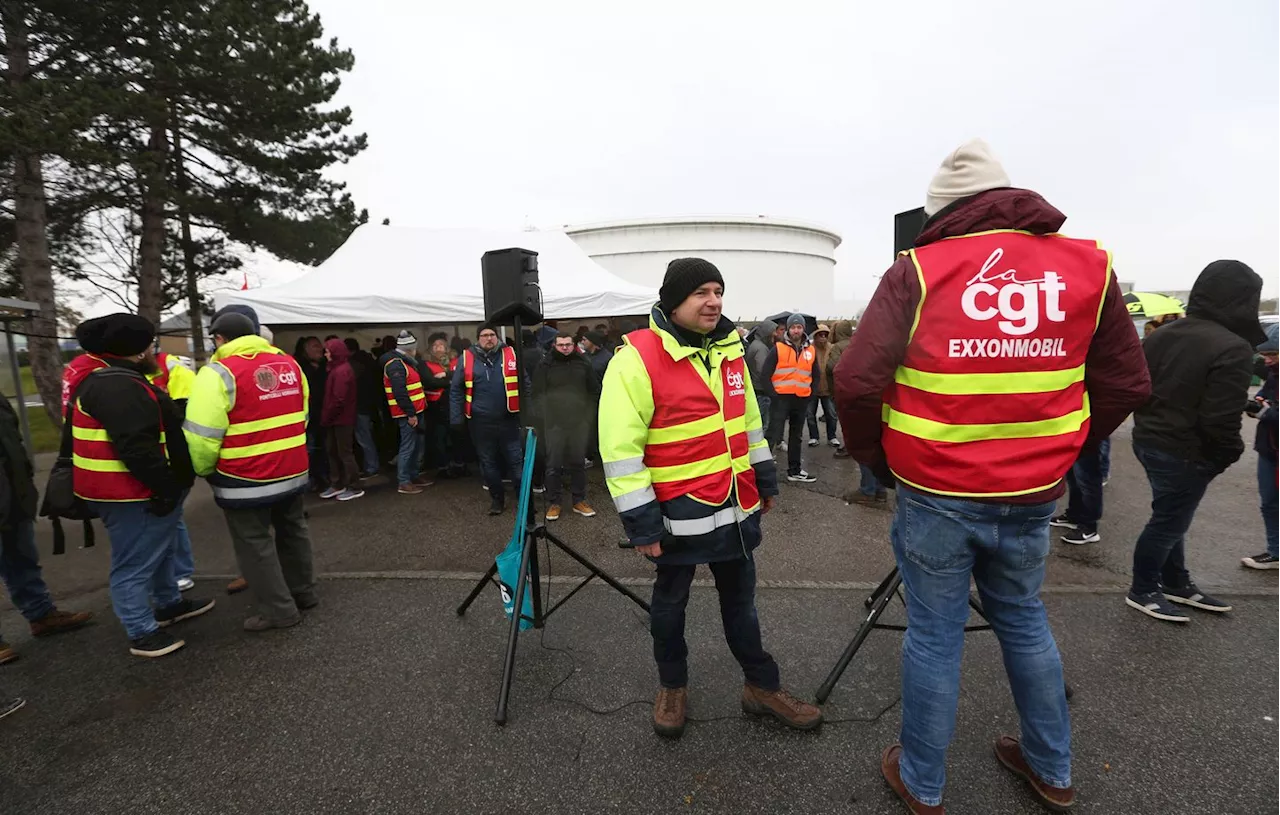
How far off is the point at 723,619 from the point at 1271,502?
449cm

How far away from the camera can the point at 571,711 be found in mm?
2725

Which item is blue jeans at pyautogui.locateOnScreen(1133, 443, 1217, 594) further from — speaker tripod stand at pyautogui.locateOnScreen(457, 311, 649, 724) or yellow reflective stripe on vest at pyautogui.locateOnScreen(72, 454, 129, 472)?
yellow reflective stripe on vest at pyautogui.locateOnScreen(72, 454, 129, 472)

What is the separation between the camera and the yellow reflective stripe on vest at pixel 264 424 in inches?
131

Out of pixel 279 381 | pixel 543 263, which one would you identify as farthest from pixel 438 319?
pixel 279 381

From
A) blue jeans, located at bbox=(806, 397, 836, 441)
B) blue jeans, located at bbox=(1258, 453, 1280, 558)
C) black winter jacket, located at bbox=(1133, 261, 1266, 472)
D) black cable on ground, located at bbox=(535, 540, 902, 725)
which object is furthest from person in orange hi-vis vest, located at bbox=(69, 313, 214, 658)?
blue jeans, located at bbox=(806, 397, 836, 441)

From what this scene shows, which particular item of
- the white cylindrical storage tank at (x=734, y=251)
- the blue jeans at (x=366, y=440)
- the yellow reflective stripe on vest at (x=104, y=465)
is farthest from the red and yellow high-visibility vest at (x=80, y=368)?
the white cylindrical storage tank at (x=734, y=251)

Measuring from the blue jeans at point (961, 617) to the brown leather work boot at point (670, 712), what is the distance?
90 centimetres

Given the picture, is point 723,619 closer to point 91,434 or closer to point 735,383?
point 735,383

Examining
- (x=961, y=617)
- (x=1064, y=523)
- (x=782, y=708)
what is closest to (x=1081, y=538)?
(x=1064, y=523)

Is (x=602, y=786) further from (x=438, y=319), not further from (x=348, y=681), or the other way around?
(x=438, y=319)

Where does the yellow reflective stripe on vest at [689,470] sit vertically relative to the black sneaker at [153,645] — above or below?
above

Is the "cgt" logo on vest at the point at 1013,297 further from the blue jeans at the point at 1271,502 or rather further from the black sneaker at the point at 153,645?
the black sneaker at the point at 153,645

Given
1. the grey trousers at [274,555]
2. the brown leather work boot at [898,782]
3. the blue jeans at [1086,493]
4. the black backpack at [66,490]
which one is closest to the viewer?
the brown leather work boot at [898,782]

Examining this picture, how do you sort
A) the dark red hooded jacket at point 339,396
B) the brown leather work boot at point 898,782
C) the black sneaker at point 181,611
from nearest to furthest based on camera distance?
the brown leather work boot at point 898,782, the black sneaker at point 181,611, the dark red hooded jacket at point 339,396
